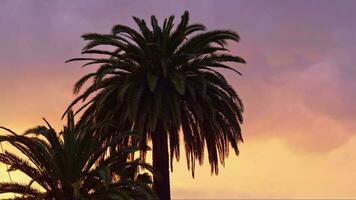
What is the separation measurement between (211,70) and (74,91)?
8.65m

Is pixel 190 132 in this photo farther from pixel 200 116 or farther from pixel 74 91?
pixel 74 91

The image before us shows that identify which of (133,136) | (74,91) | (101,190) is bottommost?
(101,190)

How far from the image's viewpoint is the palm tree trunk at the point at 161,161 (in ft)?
160

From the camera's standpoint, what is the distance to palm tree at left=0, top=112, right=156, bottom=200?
4308 centimetres

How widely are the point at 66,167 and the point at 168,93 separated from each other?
8783 millimetres

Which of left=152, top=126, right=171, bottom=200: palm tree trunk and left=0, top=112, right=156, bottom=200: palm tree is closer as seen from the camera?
left=0, top=112, right=156, bottom=200: palm tree

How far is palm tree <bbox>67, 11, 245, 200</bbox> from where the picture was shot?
48250 millimetres

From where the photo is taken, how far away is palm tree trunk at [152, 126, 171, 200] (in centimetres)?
4878

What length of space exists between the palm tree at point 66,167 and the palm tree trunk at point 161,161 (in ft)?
14.2

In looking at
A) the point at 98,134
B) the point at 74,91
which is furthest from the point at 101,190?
the point at 74,91

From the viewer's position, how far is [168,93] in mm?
48938

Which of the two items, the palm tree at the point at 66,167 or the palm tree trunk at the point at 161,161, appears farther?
the palm tree trunk at the point at 161,161

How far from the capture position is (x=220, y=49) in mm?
50438

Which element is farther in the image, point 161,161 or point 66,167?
point 161,161
